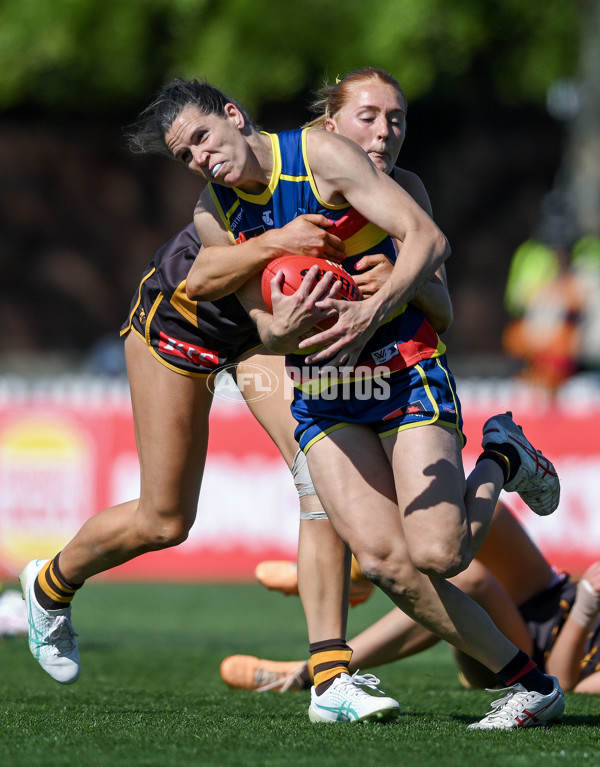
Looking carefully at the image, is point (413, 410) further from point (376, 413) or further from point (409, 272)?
point (409, 272)

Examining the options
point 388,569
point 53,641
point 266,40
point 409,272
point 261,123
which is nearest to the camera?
point 409,272

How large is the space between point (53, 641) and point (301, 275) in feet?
A: 6.54

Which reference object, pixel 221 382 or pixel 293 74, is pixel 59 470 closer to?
pixel 221 382

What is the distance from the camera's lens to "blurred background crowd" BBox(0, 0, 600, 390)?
16250 mm

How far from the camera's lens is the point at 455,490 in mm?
3719

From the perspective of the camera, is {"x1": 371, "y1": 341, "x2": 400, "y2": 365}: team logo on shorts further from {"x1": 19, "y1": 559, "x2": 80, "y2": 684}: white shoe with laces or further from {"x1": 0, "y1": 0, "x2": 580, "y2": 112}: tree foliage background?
{"x1": 0, "y1": 0, "x2": 580, "y2": 112}: tree foliage background

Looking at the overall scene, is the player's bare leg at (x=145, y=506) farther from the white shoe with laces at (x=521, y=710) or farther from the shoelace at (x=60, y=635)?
the white shoe with laces at (x=521, y=710)

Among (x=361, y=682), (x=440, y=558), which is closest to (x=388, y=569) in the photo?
(x=440, y=558)

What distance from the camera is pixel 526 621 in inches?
187

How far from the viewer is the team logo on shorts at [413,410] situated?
378cm

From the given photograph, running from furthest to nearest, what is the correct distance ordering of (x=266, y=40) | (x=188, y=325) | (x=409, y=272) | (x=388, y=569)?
(x=266, y=40) < (x=188, y=325) < (x=388, y=569) < (x=409, y=272)

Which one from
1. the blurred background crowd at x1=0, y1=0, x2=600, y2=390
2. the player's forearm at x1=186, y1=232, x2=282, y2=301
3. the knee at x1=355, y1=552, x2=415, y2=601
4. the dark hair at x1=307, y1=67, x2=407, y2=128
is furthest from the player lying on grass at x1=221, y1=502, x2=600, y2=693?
the blurred background crowd at x1=0, y1=0, x2=600, y2=390

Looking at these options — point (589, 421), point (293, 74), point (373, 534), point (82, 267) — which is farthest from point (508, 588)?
point (82, 267)

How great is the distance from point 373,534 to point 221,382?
127 cm
